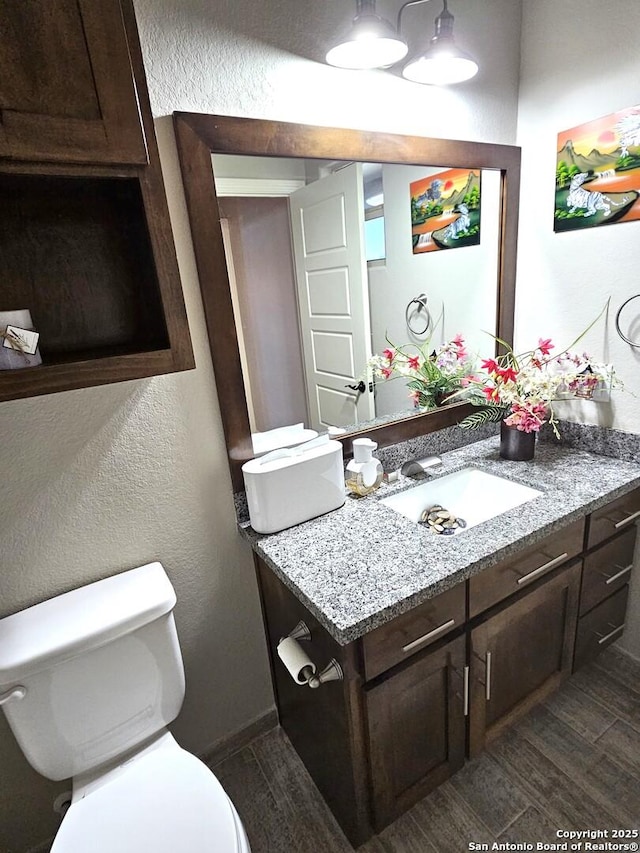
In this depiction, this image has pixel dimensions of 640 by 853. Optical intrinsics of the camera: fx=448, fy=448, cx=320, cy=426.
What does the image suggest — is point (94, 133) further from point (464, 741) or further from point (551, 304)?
point (464, 741)

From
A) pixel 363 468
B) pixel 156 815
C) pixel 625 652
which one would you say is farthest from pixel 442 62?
pixel 625 652

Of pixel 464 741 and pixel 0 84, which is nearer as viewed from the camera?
pixel 0 84

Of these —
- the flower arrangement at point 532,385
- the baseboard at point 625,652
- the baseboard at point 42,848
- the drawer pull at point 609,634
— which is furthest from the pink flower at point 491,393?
the baseboard at point 42,848

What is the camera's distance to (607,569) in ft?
4.94

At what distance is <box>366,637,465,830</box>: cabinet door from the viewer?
107cm

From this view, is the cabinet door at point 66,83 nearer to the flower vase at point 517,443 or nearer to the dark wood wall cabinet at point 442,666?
the dark wood wall cabinet at point 442,666

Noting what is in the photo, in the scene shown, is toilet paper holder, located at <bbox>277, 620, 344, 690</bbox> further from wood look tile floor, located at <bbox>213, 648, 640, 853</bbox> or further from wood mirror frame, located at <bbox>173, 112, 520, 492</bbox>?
wood look tile floor, located at <bbox>213, 648, 640, 853</bbox>

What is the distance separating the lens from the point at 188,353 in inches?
37.3

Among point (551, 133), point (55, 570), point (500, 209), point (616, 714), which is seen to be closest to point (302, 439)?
point (55, 570)

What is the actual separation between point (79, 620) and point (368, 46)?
1.55 m

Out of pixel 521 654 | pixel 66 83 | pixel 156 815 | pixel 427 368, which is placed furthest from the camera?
pixel 427 368

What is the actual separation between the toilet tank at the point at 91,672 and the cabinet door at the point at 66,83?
0.92 meters

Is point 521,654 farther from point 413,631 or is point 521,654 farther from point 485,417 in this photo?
point 485,417

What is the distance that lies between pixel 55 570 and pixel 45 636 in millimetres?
175
